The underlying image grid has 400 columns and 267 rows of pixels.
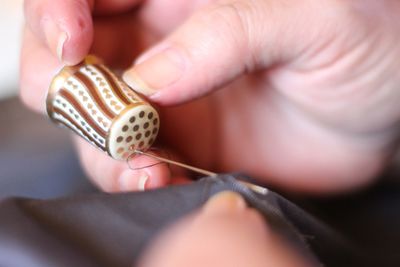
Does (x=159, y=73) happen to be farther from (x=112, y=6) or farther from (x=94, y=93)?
(x=112, y=6)

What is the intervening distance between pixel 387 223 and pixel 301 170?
0.33 feet

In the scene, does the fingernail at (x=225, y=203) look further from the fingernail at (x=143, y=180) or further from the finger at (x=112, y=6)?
the finger at (x=112, y=6)

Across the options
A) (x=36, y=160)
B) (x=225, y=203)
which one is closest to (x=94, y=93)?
(x=225, y=203)

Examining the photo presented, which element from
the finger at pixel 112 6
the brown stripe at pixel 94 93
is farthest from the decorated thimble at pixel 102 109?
the finger at pixel 112 6

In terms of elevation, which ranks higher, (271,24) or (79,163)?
(271,24)

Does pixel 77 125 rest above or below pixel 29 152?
above

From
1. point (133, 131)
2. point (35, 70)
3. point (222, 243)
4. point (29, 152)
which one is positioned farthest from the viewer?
point (29, 152)

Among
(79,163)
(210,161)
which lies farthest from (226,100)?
(79,163)

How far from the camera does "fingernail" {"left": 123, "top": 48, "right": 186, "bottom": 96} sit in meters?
0.44

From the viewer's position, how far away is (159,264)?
31cm

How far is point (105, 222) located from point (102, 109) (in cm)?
9

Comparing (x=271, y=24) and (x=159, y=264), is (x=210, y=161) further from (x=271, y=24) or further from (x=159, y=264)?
(x=159, y=264)

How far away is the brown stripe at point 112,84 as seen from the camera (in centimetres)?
41

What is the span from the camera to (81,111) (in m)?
0.42
